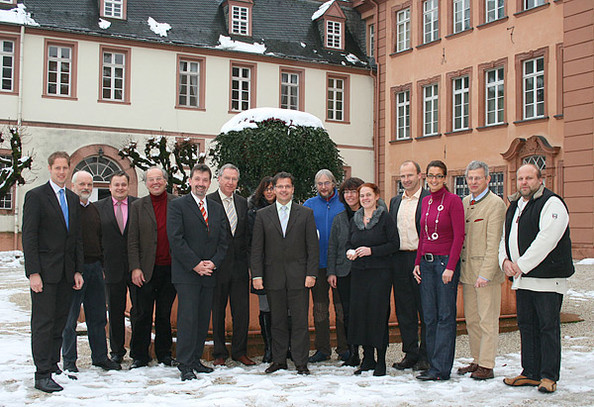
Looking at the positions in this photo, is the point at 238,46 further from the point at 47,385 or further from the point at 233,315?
the point at 47,385

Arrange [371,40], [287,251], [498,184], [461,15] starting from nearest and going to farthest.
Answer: [287,251]
[498,184]
[461,15]
[371,40]

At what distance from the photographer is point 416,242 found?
6070 mm

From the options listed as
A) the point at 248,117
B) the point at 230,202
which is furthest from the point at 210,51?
the point at 230,202

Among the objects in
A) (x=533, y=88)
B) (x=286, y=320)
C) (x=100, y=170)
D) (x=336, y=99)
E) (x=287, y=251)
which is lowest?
(x=286, y=320)

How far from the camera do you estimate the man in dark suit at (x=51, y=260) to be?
17.3 ft

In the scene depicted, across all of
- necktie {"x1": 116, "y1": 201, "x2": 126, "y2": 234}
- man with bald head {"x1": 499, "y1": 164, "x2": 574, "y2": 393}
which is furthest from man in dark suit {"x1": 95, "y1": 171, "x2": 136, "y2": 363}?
man with bald head {"x1": 499, "y1": 164, "x2": 574, "y2": 393}

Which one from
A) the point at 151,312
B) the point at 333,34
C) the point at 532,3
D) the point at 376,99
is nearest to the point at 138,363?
the point at 151,312

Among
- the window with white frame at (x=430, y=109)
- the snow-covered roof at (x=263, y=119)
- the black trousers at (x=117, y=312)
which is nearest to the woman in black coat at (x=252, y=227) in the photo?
the black trousers at (x=117, y=312)

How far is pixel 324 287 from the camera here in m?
6.59

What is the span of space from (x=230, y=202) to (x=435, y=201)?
74.0 inches

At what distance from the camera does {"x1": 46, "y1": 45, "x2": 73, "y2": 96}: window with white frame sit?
21.3 meters

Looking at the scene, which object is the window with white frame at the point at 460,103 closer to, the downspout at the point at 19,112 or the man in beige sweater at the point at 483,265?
the downspout at the point at 19,112

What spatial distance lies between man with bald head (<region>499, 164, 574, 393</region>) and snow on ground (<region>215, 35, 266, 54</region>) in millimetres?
19320

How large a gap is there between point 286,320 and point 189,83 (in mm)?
18191
